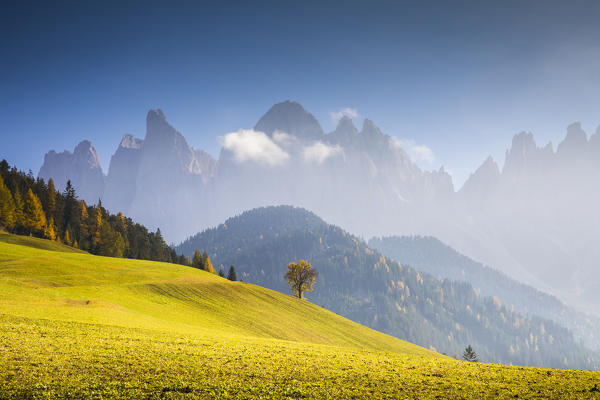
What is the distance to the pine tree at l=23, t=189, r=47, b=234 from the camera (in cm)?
9912

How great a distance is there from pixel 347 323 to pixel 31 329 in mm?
72679

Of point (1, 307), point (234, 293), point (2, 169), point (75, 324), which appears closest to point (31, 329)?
point (75, 324)

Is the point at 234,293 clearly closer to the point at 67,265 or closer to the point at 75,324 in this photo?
the point at 67,265

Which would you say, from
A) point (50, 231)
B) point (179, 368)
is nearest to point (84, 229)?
point (50, 231)

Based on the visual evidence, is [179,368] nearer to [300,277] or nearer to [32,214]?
[300,277]

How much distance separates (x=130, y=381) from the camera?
59.0 ft

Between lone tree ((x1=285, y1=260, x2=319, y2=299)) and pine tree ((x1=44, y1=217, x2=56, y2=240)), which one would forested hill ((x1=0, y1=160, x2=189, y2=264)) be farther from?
lone tree ((x1=285, y1=260, x2=319, y2=299))

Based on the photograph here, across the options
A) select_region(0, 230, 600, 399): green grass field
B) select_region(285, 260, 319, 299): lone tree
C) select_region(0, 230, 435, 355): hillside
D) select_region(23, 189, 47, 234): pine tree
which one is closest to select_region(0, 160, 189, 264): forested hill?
select_region(23, 189, 47, 234): pine tree

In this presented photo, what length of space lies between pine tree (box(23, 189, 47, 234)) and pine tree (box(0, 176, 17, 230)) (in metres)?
3.75

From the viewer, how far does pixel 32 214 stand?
100m

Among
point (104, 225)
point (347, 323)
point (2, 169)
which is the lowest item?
point (347, 323)

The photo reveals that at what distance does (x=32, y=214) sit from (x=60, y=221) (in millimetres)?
21645

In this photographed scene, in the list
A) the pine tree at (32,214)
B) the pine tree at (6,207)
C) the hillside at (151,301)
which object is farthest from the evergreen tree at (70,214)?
the hillside at (151,301)

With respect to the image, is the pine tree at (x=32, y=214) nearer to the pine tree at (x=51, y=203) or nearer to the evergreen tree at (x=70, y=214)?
the pine tree at (x=51, y=203)
